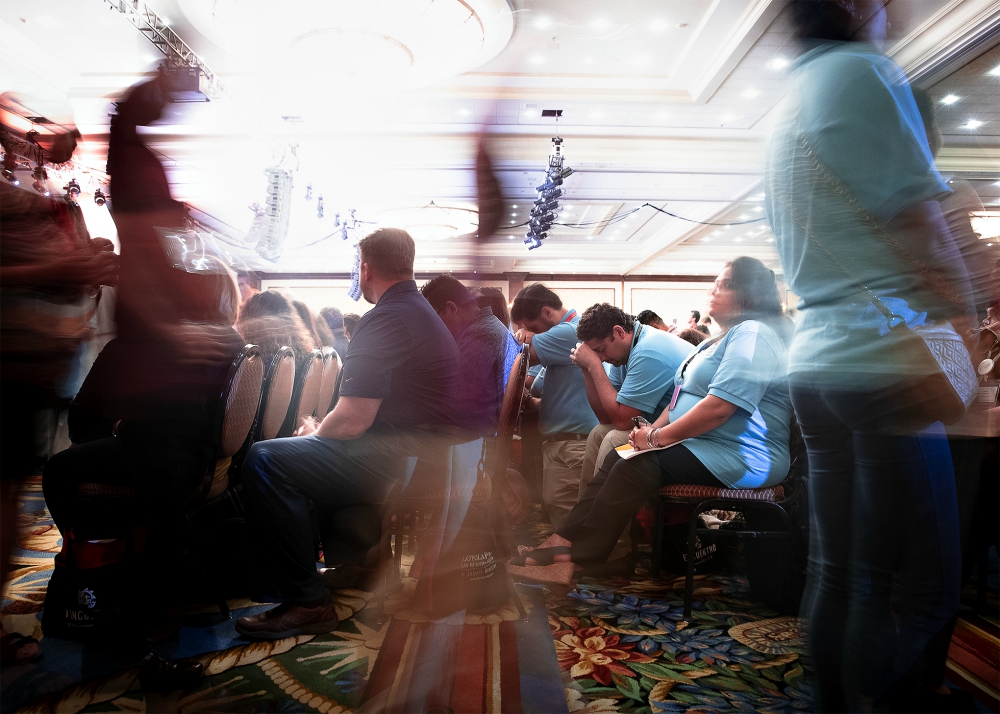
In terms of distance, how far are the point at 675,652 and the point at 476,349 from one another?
0.96m

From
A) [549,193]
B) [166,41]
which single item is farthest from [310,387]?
[549,193]

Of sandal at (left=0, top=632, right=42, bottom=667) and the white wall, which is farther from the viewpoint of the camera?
the white wall

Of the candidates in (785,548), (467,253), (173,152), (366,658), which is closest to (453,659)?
(366,658)

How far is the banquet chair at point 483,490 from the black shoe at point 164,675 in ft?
1.71

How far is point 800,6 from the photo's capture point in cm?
84

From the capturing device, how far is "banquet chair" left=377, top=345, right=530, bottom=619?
154 centimetres

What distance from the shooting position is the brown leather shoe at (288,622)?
140cm

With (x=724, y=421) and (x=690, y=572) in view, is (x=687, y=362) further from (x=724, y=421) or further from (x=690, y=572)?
(x=690, y=572)

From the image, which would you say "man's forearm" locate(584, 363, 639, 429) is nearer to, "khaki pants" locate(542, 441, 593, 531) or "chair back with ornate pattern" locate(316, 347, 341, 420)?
"khaki pants" locate(542, 441, 593, 531)

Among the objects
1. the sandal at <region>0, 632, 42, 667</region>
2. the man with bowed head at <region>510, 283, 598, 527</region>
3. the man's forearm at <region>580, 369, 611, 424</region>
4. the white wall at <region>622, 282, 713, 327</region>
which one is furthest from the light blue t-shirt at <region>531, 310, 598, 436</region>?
the white wall at <region>622, 282, 713, 327</region>

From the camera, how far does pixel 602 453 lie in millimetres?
2170

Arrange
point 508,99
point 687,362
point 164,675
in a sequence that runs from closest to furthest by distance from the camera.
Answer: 1. point 164,675
2. point 687,362
3. point 508,99

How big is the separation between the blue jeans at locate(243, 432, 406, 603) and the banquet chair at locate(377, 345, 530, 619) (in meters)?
0.06

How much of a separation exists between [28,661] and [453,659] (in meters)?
0.96
